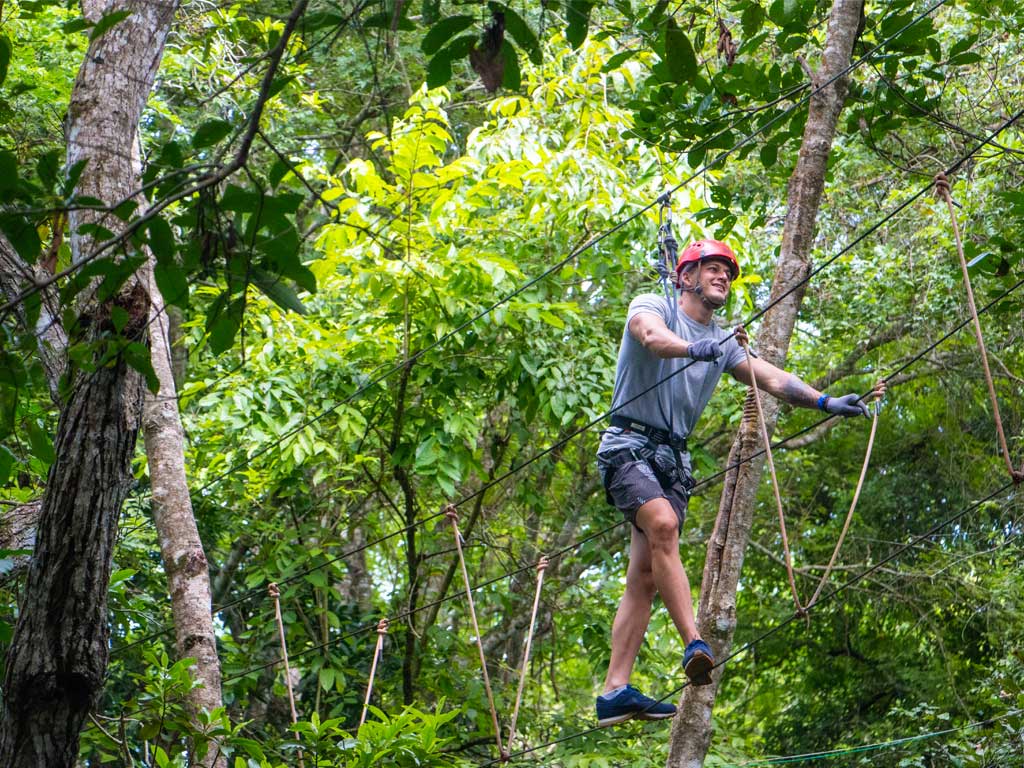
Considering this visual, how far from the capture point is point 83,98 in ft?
9.81

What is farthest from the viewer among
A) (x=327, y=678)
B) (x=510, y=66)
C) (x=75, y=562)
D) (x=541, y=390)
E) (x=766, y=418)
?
(x=327, y=678)

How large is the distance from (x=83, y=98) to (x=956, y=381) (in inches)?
227

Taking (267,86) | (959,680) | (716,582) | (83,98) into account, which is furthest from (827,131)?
(959,680)

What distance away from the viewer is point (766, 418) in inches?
156

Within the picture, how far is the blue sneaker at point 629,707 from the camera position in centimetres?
338

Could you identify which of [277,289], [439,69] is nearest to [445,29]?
[439,69]

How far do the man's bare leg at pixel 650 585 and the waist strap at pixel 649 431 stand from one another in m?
0.19

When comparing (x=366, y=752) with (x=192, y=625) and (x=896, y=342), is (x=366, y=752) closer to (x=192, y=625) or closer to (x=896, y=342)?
(x=192, y=625)

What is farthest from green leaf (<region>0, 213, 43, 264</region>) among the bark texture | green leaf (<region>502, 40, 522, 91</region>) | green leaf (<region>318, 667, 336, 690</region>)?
green leaf (<region>318, 667, 336, 690</region>)

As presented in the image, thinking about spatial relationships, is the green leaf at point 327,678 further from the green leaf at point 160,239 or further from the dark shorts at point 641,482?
the green leaf at point 160,239

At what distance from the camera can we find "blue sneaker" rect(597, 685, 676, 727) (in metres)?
3.38

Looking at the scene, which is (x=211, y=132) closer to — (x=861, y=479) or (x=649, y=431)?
(x=861, y=479)

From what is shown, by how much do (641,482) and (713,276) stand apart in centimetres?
63

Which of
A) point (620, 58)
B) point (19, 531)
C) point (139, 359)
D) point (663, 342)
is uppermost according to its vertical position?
point (620, 58)
